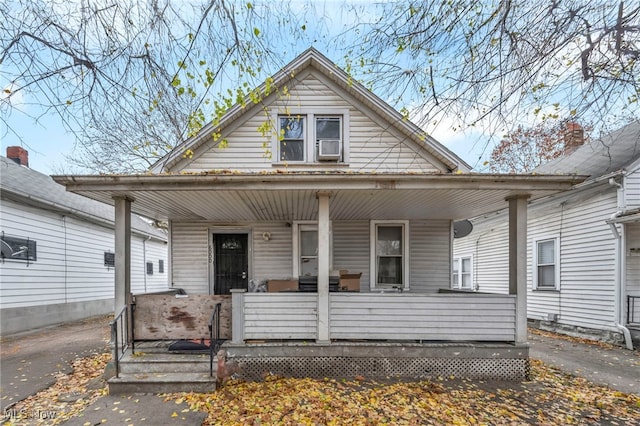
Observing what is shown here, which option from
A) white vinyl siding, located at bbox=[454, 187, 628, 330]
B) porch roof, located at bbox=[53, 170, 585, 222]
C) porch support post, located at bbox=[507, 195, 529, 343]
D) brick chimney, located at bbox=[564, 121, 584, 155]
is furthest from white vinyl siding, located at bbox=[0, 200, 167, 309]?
white vinyl siding, located at bbox=[454, 187, 628, 330]

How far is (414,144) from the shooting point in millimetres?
7684

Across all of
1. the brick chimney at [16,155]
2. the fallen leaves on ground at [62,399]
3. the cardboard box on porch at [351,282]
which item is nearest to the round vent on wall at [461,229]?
the cardboard box on porch at [351,282]

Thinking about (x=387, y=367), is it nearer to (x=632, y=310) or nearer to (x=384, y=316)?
(x=384, y=316)

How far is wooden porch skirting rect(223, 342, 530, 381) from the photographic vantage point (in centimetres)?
491

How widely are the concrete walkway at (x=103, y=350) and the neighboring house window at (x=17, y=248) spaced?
1.99 meters

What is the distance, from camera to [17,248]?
7.96m

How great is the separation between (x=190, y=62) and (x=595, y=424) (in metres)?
6.46

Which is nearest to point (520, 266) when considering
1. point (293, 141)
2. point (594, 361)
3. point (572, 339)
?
point (594, 361)

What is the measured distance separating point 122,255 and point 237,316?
83.6 inches

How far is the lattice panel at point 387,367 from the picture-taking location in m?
4.91

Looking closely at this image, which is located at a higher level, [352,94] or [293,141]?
[352,94]

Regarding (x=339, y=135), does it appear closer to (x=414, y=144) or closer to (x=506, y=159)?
(x=414, y=144)

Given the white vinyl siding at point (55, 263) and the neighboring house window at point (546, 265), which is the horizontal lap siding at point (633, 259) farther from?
the white vinyl siding at point (55, 263)
